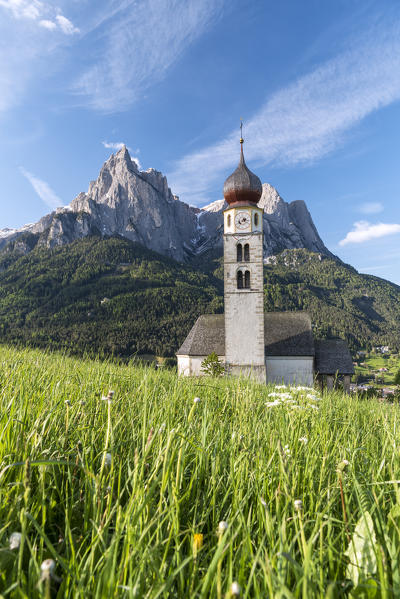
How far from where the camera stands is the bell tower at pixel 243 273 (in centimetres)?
2661

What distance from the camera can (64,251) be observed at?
552ft

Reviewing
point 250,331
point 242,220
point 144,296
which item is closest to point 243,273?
point 242,220

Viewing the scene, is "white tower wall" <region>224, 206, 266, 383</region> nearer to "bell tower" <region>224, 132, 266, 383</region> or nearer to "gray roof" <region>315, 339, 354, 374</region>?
"bell tower" <region>224, 132, 266, 383</region>

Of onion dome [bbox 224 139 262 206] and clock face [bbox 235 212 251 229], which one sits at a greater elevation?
onion dome [bbox 224 139 262 206]

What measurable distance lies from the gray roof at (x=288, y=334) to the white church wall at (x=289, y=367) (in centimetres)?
46

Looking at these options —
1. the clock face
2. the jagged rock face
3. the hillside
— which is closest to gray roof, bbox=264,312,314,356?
the clock face

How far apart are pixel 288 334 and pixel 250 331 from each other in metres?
5.94

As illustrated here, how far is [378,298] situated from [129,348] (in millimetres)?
149403

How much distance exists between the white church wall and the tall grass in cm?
2751

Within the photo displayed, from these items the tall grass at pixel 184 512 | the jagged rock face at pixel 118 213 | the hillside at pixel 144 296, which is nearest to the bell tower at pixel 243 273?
the tall grass at pixel 184 512

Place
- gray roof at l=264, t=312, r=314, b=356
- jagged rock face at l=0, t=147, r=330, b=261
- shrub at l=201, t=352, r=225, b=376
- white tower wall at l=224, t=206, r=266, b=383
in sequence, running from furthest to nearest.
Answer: jagged rock face at l=0, t=147, r=330, b=261
gray roof at l=264, t=312, r=314, b=356
white tower wall at l=224, t=206, r=266, b=383
shrub at l=201, t=352, r=225, b=376

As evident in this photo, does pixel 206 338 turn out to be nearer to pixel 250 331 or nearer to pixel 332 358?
pixel 250 331

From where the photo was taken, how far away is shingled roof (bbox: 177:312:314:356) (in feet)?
96.4

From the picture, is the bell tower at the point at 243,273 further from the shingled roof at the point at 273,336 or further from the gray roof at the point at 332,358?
the gray roof at the point at 332,358
